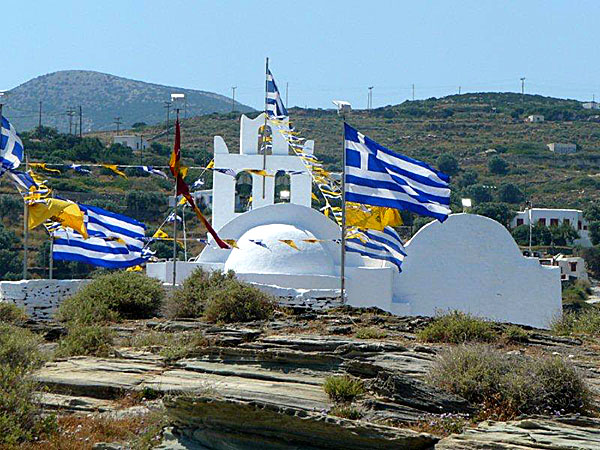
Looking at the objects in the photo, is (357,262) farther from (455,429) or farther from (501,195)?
(501,195)

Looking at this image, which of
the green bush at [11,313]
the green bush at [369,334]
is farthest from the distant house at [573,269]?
the green bush at [369,334]

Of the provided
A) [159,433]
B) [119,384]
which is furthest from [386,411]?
[119,384]

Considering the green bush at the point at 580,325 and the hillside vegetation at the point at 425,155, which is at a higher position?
the hillside vegetation at the point at 425,155

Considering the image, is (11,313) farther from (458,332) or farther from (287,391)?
(287,391)

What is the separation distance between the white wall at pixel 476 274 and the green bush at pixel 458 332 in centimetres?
989

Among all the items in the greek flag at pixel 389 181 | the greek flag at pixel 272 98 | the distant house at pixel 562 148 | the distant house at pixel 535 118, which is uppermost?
the distant house at pixel 535 118

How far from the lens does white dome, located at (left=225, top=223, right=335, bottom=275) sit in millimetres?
25016

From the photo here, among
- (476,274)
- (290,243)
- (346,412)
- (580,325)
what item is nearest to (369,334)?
(580,325)

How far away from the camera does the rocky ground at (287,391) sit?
10.5 m

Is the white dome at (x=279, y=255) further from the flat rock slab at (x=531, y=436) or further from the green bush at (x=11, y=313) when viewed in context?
the flat rock slab at (x=531, y=436)

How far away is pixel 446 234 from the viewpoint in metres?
26.0

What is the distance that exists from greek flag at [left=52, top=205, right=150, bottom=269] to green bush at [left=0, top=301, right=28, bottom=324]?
5.24 meters

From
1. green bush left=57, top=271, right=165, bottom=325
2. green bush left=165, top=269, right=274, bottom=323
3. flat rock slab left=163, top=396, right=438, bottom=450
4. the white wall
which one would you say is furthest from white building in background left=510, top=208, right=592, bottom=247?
flat rock slab left=163, top=396, right=438, bottom=450

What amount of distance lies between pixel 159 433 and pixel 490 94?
12537 cm
